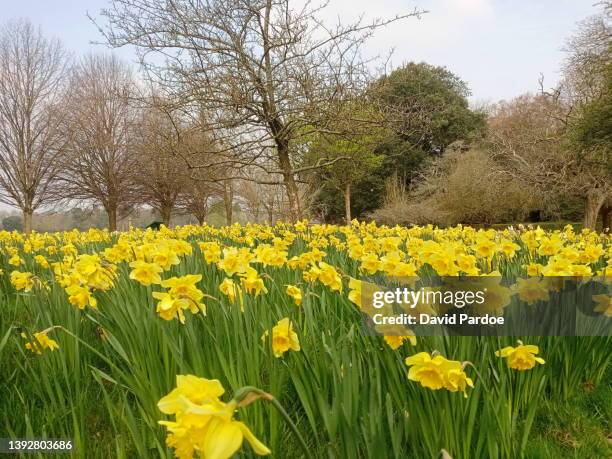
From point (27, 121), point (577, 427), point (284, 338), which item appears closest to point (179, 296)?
point (284, 338)

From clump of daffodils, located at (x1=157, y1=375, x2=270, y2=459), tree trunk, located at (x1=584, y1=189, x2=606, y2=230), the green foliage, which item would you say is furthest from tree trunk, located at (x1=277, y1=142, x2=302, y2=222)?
the green foliage

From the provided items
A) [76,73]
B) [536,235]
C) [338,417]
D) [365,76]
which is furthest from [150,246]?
[76,73]

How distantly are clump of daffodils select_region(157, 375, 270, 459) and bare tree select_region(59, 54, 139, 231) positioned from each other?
58.9 ft

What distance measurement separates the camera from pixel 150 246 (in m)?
2.45

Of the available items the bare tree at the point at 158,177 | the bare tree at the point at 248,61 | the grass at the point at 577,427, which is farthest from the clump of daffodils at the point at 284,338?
the bare tree at the point at 158,177

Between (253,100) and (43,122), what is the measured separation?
475 inches

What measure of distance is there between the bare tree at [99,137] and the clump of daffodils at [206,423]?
58.9ft

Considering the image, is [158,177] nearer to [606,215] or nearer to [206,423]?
[206,423]

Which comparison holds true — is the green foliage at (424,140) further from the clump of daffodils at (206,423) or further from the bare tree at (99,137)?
the clump of daffodils at (206,423)

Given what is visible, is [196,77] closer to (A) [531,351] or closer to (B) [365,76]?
(B) [365,76]

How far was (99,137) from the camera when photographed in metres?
17.5

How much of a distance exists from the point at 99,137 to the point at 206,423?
762 inches

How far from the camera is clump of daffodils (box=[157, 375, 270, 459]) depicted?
61 centimetres

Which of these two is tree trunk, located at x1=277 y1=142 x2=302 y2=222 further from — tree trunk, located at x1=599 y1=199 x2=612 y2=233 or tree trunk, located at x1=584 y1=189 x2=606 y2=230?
tree trunk, located at x1=599 y1=199 x2=612 y2=233
